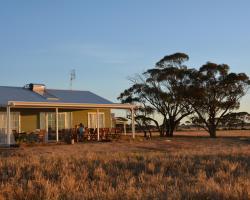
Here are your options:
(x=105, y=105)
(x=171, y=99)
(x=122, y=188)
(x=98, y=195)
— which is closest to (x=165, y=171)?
(x=122, y=188)

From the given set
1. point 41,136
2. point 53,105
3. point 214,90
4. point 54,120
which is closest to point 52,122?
point 54,120

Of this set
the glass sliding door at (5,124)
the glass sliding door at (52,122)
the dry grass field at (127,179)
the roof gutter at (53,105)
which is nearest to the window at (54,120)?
the glass sliding door at (52,122)

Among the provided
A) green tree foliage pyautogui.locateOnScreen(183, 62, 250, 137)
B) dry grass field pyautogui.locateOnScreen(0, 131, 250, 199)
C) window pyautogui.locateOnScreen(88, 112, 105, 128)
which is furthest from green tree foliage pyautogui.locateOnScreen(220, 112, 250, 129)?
dry grass field pyautogui.locateOnScreen(0, 131, 250, 199)

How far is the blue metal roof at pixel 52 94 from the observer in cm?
2535

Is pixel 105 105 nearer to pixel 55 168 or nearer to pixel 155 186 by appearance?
pixel 55 168

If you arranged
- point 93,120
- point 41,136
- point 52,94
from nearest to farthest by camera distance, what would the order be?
point 41,136
point 52,94
point 93,120

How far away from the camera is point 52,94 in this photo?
28750mm

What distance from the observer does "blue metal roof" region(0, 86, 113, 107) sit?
25.3 m

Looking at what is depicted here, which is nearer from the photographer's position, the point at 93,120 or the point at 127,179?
the point at 127,179

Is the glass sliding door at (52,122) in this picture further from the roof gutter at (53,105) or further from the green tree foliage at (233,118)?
the green tree foliage at (233,118)

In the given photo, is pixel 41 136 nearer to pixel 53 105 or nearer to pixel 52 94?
pixel 53 105

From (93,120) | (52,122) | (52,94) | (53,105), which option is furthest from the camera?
(93,120)

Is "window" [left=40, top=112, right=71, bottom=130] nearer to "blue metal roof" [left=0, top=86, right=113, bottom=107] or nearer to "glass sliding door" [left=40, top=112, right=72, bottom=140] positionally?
"glass sliding door" [left=40, top=112, right=72, bottom=140]

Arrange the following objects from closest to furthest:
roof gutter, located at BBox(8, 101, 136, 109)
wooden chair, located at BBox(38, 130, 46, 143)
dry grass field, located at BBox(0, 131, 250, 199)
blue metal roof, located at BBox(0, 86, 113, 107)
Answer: dry grass field, located at BBox(0, 131, 250, 199), roof gutter, located at BBox(8, 101, 136, 109), wooden chair, located at BBox(38, 130, 46, 143), blue metal roof, located at BBox(0, 86, 113, 107)
